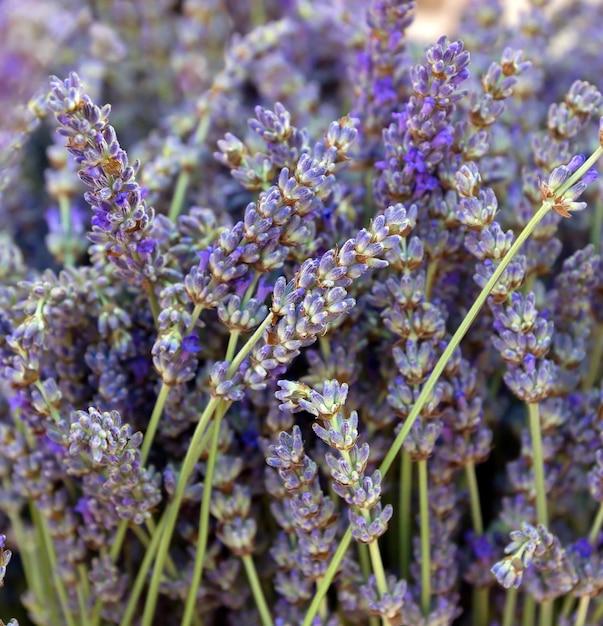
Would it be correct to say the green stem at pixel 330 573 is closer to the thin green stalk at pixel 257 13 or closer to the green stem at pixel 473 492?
the green stem at pixel 473 492

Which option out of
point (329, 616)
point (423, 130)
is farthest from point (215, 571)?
point (423, 130)

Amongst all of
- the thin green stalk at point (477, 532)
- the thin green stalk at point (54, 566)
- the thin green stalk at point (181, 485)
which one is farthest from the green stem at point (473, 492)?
the thin green stalk at point (54, 566)

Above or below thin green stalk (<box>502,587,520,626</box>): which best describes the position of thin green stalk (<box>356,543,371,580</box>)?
above

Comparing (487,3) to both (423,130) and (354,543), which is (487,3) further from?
(354,543)

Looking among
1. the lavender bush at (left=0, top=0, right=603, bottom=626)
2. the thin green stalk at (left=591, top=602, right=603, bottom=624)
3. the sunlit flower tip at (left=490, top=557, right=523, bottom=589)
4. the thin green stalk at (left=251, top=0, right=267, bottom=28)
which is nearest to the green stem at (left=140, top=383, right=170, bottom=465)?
the lavender bush at (left=0, top=0, right=603, bottom=626)

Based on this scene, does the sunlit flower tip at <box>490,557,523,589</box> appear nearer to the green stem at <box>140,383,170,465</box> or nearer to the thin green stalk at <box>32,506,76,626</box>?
the green stem at <box>140,383,170,465</box>

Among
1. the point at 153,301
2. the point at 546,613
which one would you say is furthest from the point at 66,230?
the point at 546,613

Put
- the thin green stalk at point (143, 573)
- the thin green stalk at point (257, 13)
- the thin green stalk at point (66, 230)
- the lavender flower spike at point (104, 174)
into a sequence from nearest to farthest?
the lavender flower spike at point (104, 174) → the thin green stalk at point (143, 573) → the thin green stalk at point (66, 230) → the thin green stalk at point (257, 13)
